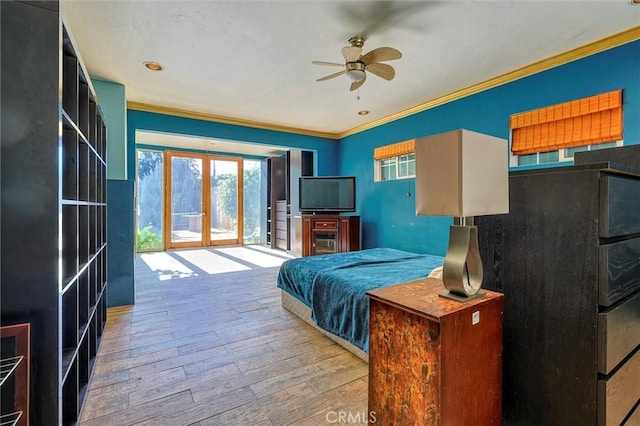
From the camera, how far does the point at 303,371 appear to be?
194cm

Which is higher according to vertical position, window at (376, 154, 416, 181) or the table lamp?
window at (376, 154, 416, 181)

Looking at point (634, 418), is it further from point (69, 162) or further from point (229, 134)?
point (229, 134)

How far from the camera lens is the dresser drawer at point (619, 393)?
1039 millimetres

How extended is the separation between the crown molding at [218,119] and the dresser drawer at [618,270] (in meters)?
5.00

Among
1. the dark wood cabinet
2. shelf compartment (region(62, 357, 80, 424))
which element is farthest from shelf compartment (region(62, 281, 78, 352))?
the dark wood cabinet

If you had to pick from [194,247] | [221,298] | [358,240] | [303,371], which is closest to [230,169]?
[194,247]

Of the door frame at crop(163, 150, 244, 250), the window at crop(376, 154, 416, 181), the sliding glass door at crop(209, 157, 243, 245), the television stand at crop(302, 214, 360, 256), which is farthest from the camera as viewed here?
the sliding glass door at crop(209, 157, 243, 245)

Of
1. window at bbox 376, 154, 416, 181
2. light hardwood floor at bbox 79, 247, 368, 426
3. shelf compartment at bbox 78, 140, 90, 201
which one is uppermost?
window at bbox 376, 154, 416, 181

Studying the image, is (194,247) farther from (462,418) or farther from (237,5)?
(462,418)

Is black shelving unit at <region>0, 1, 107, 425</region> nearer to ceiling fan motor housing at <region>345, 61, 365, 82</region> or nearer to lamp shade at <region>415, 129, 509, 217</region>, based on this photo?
lamp shade at <region>415, 129, 509, 217</region>

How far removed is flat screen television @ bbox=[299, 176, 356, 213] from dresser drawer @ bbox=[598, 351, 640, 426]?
4293 mm

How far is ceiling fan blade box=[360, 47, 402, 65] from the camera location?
95.3 inches

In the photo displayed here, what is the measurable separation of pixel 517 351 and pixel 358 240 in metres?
4.04

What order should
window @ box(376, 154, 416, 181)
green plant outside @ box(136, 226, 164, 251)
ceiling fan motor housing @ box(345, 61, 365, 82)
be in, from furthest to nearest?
green plant outside @ box(136, 226, 164, 251), window @ box(376, 154, 416, 181), ceiling fan motor housing @ box(345, 61, 365, 82)
